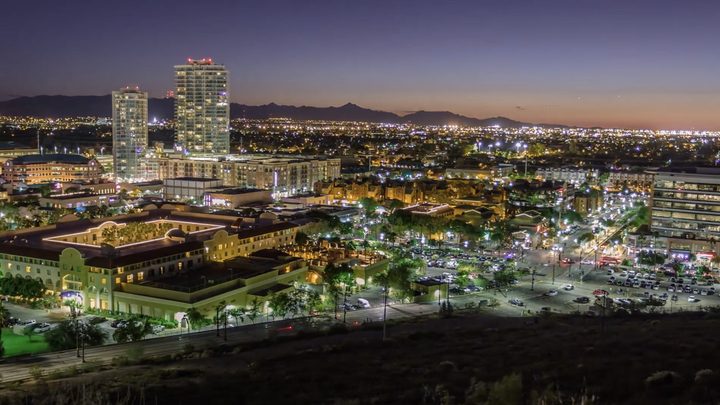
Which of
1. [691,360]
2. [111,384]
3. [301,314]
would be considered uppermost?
[691,360]

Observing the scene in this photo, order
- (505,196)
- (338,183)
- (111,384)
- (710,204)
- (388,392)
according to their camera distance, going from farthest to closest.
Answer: (338,183), (505,196), (710,204), (111,384), (388,392)

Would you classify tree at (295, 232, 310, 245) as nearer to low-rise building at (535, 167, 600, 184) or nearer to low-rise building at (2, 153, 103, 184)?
low-rise building at (2, 153, 103, 184)

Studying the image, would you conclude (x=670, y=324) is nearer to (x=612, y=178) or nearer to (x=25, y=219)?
(x=25, y=219)

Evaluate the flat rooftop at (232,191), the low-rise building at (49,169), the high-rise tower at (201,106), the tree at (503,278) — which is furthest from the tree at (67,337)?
the high-rise tower at (201,106)

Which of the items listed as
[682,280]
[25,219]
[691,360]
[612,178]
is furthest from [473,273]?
[612,178]

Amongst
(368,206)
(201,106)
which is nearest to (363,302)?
(368,206)

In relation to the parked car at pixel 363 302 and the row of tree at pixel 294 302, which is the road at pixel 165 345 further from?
the parked car at pixel 363 302

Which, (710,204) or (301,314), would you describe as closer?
(301,314)
